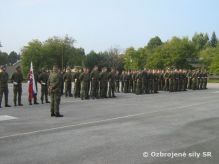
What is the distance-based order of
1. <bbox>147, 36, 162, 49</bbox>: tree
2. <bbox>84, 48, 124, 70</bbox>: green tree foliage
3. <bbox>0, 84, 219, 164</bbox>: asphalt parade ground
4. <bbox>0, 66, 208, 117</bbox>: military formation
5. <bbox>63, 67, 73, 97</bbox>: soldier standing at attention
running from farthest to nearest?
<bbox>147, 36, 162, 49</bbox>: tree
<bbox>84, 48, 124, 70</bbox>: green tree foliage
<bbox>63, 67, 73, 97</bbox>: soldier standing at attention
<bbox>0, 66, 208, 117</bbox>: military formation
<bbox>0, 84, 219, 164</bbox>: asphalt parade ground

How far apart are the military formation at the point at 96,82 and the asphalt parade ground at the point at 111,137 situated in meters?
1.56

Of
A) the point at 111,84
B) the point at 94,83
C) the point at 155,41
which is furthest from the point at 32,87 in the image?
the point at 155,41

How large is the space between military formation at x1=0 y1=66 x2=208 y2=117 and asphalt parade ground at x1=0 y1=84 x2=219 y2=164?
1.56 m

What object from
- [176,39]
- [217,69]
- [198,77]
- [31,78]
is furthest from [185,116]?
[176,39]

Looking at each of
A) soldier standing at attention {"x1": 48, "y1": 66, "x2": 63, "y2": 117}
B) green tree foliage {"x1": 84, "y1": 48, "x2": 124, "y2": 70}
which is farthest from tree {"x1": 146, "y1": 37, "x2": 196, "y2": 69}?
soldier standing at attention {"x1": 48, "y1": 66, "x2": 63, "y2": 117}

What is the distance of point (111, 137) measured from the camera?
33.4 feet

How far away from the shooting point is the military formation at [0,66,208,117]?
14.8 metres

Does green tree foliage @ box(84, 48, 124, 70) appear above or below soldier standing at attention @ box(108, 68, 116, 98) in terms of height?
above

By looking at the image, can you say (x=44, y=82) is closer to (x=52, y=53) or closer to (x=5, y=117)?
(x=5, y=117)

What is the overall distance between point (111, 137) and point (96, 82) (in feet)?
43.1

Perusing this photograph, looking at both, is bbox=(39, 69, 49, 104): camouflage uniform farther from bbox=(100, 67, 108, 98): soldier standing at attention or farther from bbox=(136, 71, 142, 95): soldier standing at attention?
bbox=(136, 71, 142, 95): soldier standing at attention

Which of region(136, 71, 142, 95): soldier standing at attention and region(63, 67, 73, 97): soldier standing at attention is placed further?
region(136, 71, 142, 95): soldier standing at attention

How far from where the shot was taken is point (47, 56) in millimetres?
93188

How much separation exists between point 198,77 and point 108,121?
2202 cm
